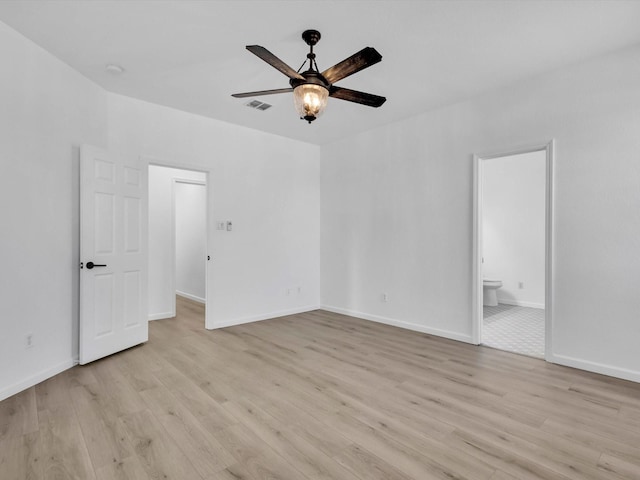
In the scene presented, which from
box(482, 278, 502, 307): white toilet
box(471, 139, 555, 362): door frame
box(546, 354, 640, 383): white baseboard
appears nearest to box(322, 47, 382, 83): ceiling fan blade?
box(471, 139, 555, 362): door frame

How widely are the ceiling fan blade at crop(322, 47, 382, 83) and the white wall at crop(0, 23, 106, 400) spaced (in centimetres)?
252

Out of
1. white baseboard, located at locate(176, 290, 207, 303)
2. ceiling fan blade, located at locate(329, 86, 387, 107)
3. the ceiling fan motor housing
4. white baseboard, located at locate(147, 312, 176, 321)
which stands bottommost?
white baseboard, located at locate(147, 312, 176, 321)

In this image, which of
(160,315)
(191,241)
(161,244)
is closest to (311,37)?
(161,244)

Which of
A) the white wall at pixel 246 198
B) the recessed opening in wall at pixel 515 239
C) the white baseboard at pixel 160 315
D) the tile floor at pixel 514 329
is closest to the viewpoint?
the tile floor at pixel 514 329

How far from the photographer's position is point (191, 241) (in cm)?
678

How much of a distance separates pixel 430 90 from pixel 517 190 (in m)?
3.46

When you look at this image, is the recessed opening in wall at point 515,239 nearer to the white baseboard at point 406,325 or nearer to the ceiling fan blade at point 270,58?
the white baseboard at point 406,325

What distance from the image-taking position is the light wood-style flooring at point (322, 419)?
6.04 feet

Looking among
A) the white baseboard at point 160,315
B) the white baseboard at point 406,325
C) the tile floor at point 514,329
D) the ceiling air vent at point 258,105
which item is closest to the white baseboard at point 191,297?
the white baseboard at point 160,315

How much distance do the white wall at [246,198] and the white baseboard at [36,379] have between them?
1688 mm

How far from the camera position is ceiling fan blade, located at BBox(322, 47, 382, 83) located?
2115mm

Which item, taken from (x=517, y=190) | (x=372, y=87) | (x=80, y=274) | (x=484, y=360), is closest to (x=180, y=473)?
(x=80, y=274)

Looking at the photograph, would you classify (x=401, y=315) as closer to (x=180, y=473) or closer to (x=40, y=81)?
(x=180, y=473)

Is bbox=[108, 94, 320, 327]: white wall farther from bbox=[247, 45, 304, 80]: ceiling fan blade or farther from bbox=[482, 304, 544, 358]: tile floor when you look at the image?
bbox=[482, 304, 544, 358]: tile floor
